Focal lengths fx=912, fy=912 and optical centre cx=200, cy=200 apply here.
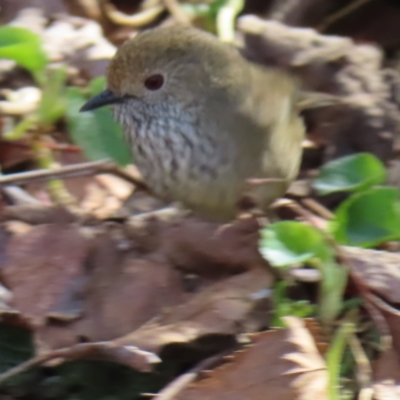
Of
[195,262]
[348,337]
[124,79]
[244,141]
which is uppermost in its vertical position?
[124,79]

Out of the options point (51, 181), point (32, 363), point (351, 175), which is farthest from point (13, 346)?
point (351, 175)

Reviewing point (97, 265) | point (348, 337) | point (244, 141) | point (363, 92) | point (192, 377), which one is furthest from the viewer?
point (363, 92)

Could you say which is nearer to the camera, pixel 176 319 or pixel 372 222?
pixel 176 319

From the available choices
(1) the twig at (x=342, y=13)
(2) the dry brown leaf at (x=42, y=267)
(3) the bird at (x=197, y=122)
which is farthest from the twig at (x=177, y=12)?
(2) the dry brown leaf at (x=42, y=267)

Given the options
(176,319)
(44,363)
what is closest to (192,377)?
(176,319)

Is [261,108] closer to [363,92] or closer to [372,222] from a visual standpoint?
[372,222]

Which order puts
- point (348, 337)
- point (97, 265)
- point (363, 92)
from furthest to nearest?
point (363, 92), point (97, 265), point (348, 337)
